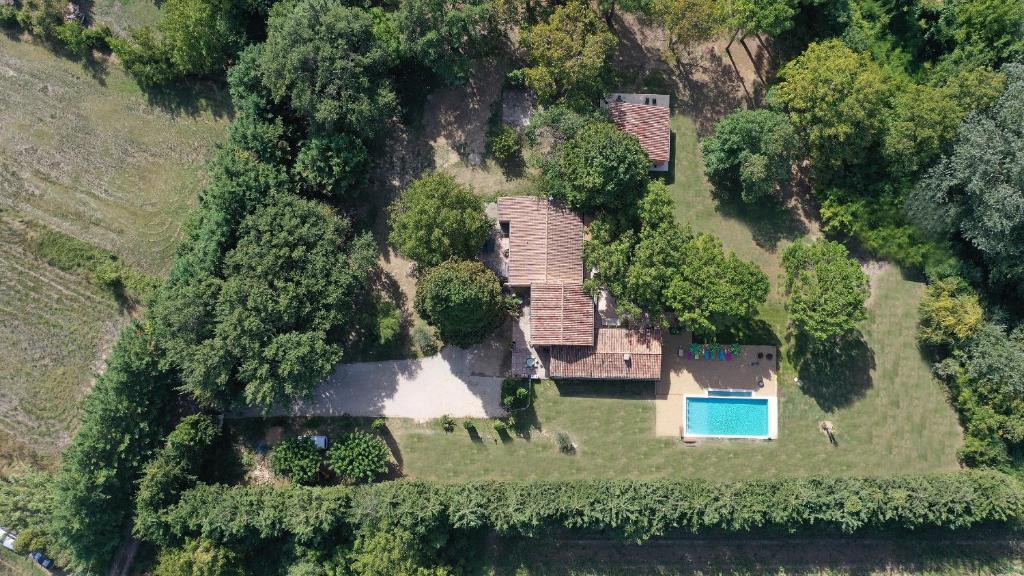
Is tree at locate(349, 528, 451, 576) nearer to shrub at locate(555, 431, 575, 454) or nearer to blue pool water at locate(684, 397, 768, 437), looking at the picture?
shrub at locate(555, 431, 575, 454)

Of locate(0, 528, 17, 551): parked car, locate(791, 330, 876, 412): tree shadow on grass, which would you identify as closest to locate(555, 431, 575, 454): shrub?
locate(791, 330, 876, 412): tree shadow on grass

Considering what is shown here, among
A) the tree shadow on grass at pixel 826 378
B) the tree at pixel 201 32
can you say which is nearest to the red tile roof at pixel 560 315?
the tree shadow on grass at pixel 826 378

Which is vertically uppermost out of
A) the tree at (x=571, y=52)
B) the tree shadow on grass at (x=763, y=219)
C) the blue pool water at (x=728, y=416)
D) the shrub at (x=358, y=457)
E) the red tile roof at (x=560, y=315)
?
the tree at (x=571, y=52)

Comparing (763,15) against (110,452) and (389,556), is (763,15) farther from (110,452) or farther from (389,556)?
(110,452)

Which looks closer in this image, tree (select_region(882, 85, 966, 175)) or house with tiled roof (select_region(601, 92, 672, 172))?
tree (select_region(882, 85, 966, 175))

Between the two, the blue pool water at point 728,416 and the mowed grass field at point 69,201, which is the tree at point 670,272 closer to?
the blue pool water at point 728,416

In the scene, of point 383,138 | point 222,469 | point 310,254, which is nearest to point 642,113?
point 383,138

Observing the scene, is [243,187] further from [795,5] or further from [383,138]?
[795,5]
